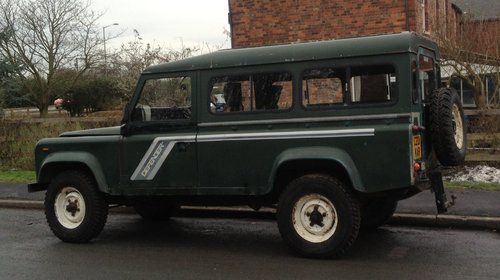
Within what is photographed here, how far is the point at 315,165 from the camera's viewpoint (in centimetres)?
611

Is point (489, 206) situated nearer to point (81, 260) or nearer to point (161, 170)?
point (161, 170)

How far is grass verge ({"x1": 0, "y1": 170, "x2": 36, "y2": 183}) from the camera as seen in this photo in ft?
41.2

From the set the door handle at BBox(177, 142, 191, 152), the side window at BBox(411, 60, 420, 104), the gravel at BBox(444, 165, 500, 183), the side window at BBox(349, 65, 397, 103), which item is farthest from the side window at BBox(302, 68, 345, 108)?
the gravel at BBox(444, 165, 500, 183)

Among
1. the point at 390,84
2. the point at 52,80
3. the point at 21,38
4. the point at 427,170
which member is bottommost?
the point at 427,170

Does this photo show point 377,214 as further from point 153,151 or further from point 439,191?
point 153,151

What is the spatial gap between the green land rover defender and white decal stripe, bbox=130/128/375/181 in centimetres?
1

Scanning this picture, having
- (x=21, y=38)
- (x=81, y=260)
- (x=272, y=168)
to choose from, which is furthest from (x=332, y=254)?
(x=21, y=38)

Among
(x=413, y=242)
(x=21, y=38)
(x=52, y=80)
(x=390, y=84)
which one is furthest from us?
(x=52, y=80)

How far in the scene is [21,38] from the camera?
1220 inches

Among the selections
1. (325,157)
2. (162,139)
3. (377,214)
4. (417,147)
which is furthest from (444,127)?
(162,139)

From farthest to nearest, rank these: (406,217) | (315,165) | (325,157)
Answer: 1. (406,217)
2. (315,165)
3. (325,157)

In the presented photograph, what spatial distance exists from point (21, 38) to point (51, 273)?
2801 cm

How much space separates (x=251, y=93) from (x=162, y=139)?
3.91ft

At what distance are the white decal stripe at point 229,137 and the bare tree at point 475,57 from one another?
8328 millimetres
